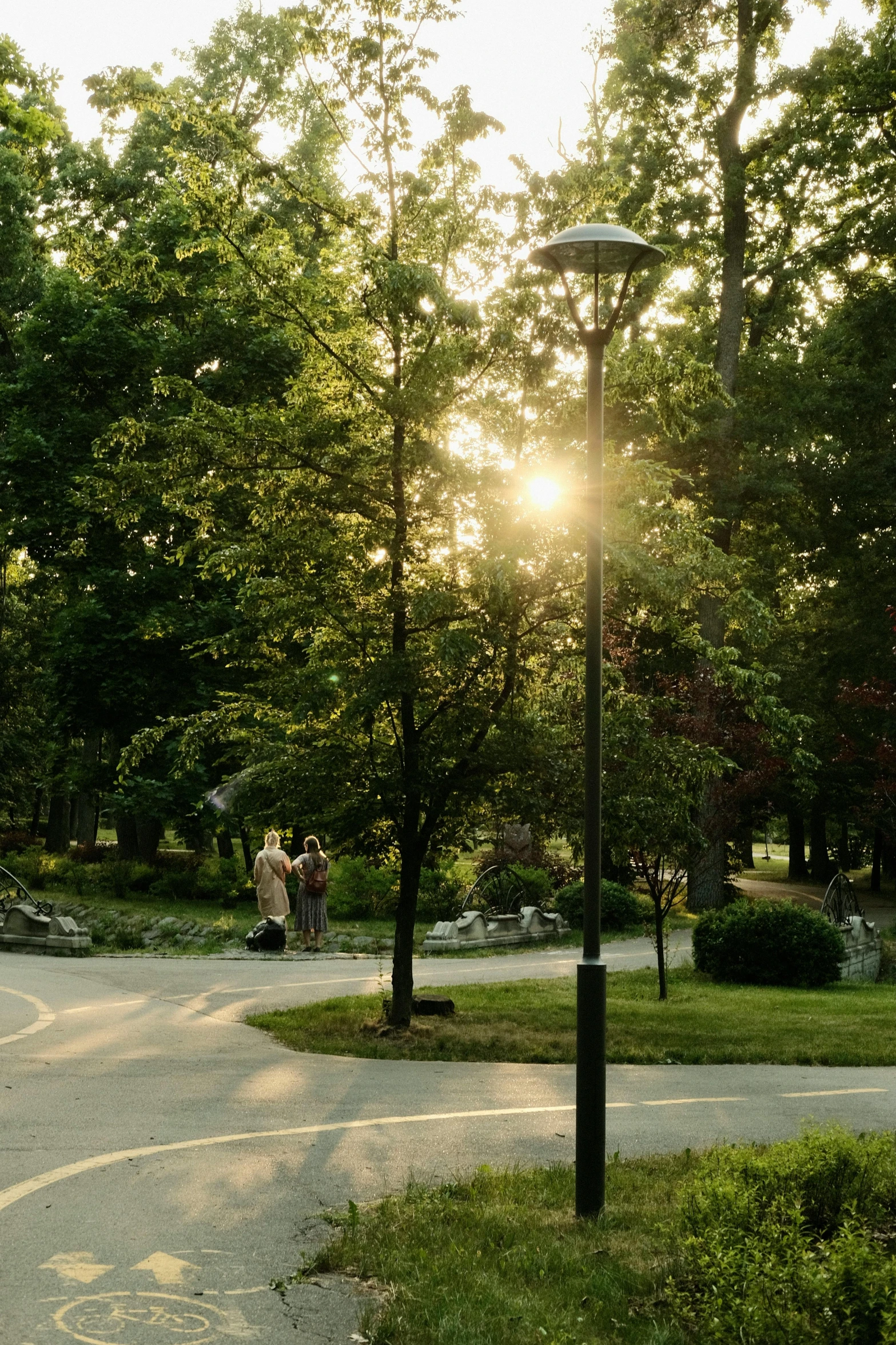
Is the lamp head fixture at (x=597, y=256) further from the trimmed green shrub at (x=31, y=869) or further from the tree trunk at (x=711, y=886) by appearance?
the trimmed green shrub at (x=31, y=869)

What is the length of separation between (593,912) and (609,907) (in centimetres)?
1913

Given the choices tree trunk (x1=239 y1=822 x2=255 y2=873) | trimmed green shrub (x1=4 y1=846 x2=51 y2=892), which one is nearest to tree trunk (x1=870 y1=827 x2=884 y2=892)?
tree trunk (x1=239 y1=822 x2=255 y2=873)

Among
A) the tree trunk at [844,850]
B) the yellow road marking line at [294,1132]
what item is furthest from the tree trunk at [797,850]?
the yellow road marking line at [294,1132]

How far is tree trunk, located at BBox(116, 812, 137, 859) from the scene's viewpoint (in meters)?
31.5

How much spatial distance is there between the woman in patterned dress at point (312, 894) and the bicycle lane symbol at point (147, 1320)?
15.0 meters

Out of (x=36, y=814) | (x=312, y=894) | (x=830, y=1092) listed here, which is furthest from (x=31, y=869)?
(x=36, y=814)

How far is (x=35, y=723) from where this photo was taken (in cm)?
4116

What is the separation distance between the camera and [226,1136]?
26.6 feet

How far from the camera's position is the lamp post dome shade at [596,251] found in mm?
6758

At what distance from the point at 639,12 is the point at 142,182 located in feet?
39.5

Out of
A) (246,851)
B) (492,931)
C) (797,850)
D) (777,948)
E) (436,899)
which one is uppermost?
(797,850)

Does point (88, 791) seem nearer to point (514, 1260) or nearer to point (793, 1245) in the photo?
point (514, 1260)

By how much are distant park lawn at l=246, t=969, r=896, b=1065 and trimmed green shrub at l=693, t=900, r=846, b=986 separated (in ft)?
6.17

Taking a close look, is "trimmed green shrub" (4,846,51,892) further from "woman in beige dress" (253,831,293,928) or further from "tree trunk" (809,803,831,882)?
"tree trunk" (809,803,831,882)
